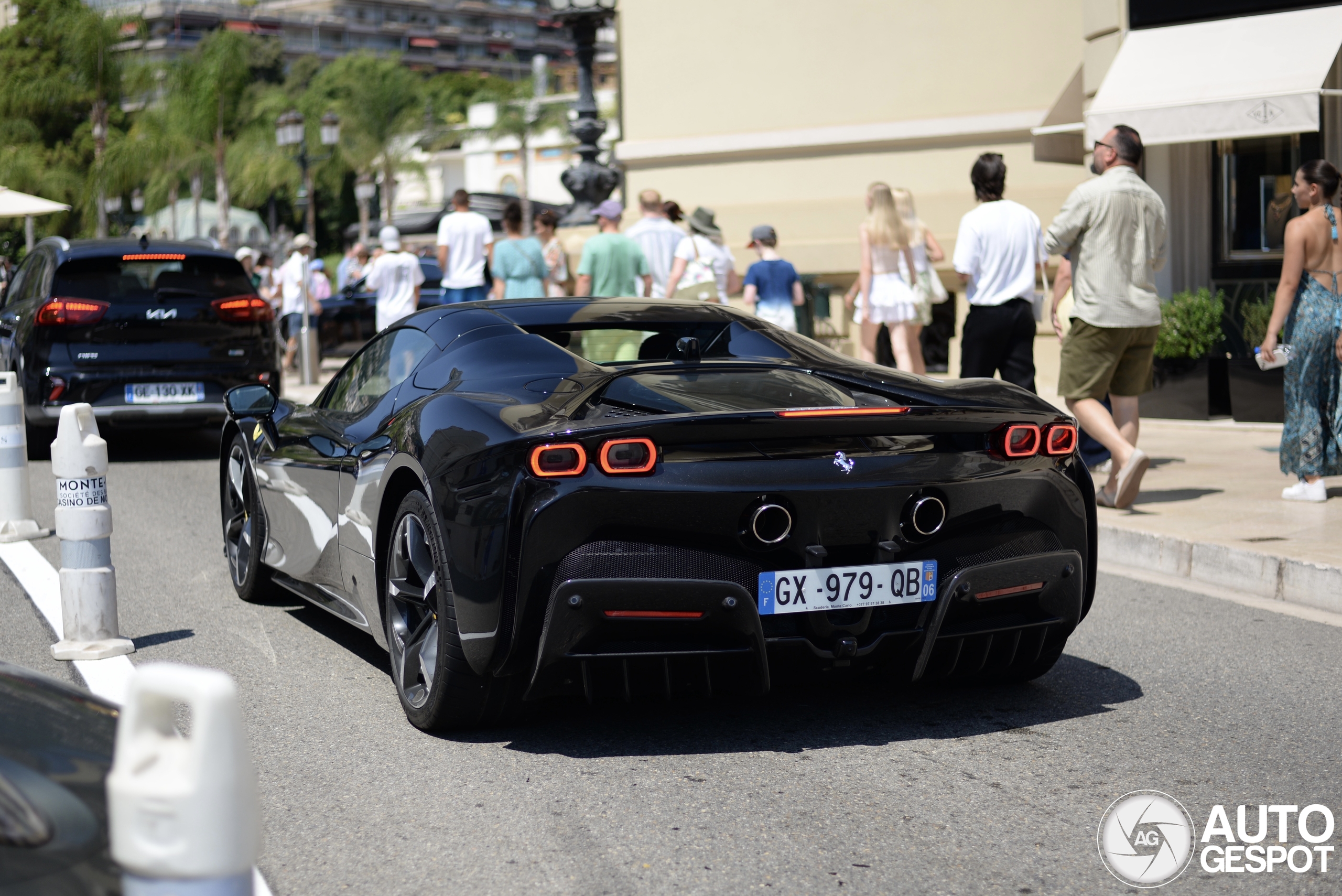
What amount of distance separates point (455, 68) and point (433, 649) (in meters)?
166

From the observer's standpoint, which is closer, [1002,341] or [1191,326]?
[1002,341]

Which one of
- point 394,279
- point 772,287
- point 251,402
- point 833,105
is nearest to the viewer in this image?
point 251,402

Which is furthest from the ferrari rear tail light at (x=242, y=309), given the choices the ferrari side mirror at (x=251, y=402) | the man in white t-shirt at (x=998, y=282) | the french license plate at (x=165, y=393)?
the ferrari side mirror at (x=251, y=402)

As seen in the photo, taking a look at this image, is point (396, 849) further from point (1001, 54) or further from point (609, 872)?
point (1001, 54)

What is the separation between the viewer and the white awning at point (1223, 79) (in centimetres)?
1183

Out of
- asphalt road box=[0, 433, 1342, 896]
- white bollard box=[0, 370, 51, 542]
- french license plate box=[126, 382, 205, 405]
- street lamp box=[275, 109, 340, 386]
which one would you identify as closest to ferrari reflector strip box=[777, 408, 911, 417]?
asphalt road box=[0, 433, 1342, 896]

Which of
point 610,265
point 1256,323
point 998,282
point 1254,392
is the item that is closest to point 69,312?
point 610,265

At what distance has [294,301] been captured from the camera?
820 inches

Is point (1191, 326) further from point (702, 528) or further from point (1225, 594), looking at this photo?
point (702, 528)

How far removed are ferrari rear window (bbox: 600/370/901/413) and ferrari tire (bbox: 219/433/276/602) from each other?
245 centimetres

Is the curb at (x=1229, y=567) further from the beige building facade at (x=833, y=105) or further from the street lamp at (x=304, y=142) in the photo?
the street lamp at (x=304, y=142)

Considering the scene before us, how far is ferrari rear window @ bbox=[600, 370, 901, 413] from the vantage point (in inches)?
170

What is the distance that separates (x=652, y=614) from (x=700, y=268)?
8670 mm

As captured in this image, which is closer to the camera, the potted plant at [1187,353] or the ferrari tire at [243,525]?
the ferrari tire at [243,525]
